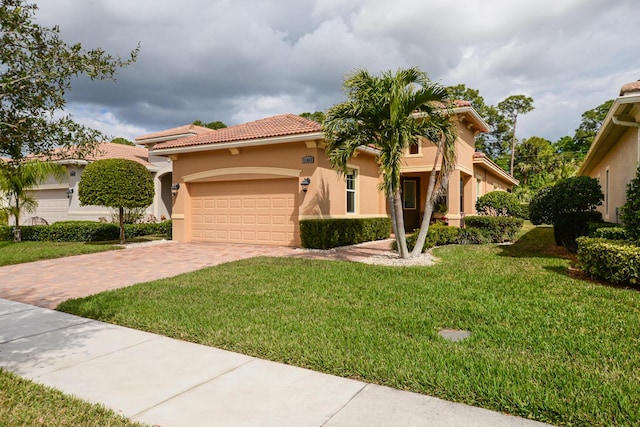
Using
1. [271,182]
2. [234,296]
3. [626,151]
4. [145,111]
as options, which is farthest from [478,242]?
[145,111]

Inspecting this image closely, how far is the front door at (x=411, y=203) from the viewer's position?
19.4 metres

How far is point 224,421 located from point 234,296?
3709 millimetres

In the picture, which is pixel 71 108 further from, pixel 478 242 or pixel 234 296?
pixel 478 242

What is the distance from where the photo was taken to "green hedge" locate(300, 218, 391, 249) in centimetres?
1295

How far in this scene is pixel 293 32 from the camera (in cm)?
1416

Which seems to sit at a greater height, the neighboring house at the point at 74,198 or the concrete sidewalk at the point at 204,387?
the neighboring house at the point at 74,198

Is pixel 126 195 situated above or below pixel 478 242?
above

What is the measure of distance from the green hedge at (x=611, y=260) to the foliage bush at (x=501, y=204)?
9750 mm

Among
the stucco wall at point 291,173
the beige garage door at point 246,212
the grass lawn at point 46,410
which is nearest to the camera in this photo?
the grass lawn at point 46,410

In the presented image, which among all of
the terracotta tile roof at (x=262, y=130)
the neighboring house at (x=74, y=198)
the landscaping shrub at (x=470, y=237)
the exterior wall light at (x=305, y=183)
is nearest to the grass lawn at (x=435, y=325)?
the landscaping shrub at (x=470, y=237)

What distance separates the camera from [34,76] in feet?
10.5

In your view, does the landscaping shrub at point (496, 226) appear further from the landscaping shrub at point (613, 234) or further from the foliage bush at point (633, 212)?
the foliage bush at point (633, 212)

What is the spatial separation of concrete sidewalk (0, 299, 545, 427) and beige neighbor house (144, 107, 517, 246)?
30.5 ft

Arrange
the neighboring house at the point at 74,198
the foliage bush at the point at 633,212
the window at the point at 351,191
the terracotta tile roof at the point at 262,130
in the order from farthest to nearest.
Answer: the neighboring house at the point at 74,198 → the window at the point at 351,191 → the terracotta tile roof at the point at 262,130 → the foliage bush at the point at 633,212
